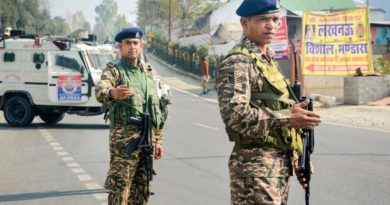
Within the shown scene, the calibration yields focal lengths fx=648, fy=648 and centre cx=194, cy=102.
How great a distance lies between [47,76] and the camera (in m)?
16.0

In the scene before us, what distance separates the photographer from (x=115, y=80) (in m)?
5.38

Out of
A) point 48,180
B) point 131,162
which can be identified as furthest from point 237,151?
point 48,180

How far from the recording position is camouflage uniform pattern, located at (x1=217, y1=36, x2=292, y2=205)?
3287mm

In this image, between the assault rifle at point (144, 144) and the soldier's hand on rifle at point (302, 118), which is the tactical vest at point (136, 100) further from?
the soldier's hand on rifle at point (302, 118)

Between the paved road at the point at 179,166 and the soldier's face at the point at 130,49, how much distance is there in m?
2.28

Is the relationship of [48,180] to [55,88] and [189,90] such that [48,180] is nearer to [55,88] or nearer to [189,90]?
[55,88]

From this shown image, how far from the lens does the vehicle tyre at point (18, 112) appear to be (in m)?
16.3

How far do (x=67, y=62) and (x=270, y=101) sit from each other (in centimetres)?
1301

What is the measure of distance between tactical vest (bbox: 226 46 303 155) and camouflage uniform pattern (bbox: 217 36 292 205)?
2 centimetres

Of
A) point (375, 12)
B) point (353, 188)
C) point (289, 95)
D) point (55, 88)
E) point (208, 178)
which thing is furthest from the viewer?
point (375, 12)

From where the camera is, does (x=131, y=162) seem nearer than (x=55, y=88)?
Yes

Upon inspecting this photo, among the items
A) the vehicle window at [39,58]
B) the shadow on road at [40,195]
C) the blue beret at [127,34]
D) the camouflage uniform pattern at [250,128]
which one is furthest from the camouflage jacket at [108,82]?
the vehicle window at [39,58]

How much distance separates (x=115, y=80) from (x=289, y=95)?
7.12 ft

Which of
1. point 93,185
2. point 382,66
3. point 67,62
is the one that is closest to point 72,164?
point 93,185
